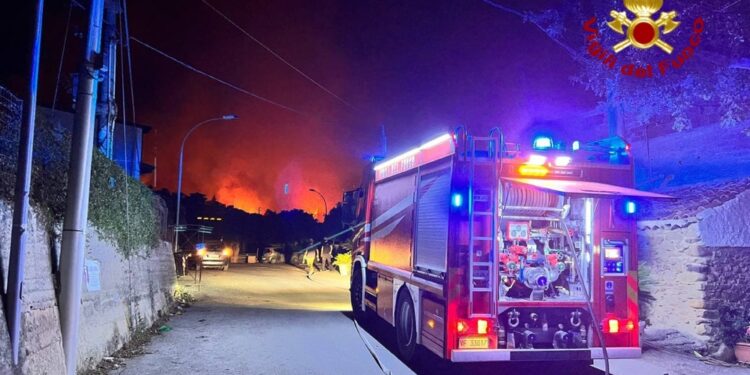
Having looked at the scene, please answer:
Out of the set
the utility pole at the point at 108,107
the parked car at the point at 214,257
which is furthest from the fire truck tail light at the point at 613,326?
the parked car at the point at 214,257

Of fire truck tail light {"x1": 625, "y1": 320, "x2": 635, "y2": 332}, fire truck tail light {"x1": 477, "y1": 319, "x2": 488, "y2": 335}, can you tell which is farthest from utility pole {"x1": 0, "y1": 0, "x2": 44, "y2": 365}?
fire truck tail light {"x1": 625, "y1": 320, "x2": 635, "y2": 332}

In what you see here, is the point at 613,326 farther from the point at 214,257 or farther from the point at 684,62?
the point at 214,257

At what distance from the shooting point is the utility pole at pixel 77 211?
6320 millimetres

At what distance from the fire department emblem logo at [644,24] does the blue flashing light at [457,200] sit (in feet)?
20.8

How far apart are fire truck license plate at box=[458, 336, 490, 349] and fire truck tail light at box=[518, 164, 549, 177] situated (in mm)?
2114

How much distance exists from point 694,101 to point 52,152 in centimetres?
1316

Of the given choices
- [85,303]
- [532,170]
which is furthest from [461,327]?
[85,303]

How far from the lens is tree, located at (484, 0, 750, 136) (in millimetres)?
11328

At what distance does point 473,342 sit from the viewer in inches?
267

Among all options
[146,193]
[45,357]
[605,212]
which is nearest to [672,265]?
[605,212]

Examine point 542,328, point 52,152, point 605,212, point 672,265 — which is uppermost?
point 52,152

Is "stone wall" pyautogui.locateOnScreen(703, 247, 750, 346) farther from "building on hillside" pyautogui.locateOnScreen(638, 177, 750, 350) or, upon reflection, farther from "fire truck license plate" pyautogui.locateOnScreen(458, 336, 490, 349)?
"fire truck license plate" pyautogui.locateOnScreen(458, 336, 490, 349)

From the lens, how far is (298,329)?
442 inches

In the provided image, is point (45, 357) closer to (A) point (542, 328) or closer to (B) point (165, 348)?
(B) point (165, 348)
